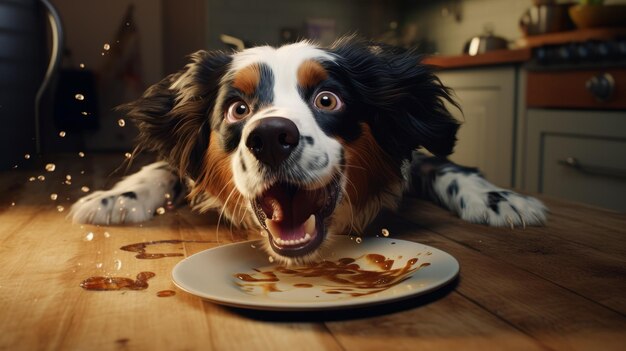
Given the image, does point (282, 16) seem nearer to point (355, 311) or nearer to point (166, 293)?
point (166, 293)

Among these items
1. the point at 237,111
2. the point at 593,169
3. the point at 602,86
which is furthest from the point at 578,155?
the point at 237,111

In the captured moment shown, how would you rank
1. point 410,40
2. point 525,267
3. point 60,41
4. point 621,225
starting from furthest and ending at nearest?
point 410,40, point 60,41, point 621,225, point 525,267

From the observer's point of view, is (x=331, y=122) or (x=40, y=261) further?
(x=331, y=122)

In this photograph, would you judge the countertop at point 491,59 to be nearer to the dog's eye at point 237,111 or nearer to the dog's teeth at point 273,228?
the dog's eye at point 237,111

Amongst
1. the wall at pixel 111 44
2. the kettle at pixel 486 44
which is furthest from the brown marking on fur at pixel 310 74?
the wall at pixel 111 44

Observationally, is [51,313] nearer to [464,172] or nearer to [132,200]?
[132,200]

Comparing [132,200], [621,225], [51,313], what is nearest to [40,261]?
[51,313]
